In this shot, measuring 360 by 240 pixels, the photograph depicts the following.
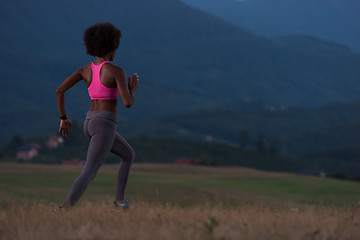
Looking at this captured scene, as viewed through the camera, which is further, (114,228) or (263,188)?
(263,188)

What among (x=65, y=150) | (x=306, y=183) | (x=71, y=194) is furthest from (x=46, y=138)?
(x=71, y=194)

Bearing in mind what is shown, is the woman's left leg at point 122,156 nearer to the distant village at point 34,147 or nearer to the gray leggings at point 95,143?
the gray leggings at point 95,143

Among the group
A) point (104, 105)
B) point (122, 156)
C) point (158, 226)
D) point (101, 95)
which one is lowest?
point (158, 226)

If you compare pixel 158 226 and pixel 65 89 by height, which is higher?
pixel 65 89

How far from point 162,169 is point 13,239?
7200 centimetres

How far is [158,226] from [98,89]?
2393mm

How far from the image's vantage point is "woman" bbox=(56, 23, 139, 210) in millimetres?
7461

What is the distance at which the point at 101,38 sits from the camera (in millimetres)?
7688

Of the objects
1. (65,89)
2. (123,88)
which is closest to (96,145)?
(123,88)

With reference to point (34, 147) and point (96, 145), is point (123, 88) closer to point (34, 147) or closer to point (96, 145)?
point (96, 145)

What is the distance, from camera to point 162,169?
77312mm

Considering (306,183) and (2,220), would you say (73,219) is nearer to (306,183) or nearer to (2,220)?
(2,220)

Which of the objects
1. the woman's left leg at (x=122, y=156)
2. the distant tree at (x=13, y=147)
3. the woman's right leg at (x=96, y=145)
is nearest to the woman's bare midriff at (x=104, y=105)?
the woman's right leg at (x=96, y=145)

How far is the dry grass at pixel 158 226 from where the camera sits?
5.56m
